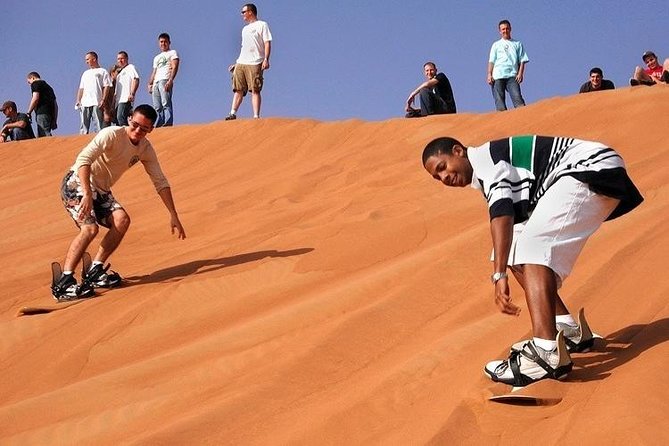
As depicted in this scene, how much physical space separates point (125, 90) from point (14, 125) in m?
3.08

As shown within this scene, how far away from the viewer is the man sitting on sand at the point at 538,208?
4.18 m

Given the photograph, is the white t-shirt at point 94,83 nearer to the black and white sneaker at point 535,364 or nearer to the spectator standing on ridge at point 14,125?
the spectator standing on ridge at point 14,125

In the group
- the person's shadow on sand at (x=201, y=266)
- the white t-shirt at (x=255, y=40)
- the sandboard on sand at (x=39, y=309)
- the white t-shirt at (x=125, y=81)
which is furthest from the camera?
the white t-shirt at (x=125, y=81)

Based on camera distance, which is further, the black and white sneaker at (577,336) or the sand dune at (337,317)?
the black and white sneaker at (577,336)

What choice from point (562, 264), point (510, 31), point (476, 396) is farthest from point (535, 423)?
point (510, 31)

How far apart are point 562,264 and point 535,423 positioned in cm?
69

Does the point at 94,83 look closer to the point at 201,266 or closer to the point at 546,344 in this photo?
the point at 201,266

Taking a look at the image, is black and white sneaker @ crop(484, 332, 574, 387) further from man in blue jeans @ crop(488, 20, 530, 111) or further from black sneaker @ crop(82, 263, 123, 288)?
man in blue jeans @ crop(488, 20, 530, 111)

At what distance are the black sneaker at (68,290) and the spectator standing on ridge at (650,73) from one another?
7285 mm

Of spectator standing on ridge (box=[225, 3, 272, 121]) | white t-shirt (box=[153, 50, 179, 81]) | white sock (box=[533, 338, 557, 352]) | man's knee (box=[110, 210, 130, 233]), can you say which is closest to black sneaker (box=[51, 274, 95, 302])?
man's knee (box=[110, 210, 130, 233])

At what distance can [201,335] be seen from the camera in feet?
21.2

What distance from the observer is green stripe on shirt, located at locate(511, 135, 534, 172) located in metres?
4.36

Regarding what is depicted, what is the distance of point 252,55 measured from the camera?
43.8 ft

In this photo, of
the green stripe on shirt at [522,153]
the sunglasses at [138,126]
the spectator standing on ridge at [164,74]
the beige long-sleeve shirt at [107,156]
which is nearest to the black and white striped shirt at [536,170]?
the green stripe on shirt at [522,153]
